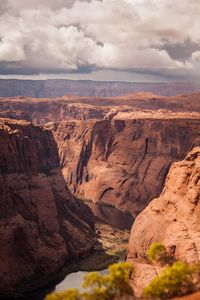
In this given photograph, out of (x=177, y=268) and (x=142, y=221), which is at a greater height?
(x=177, y=268)

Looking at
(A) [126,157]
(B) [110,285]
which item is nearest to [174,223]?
(B) [110,285]

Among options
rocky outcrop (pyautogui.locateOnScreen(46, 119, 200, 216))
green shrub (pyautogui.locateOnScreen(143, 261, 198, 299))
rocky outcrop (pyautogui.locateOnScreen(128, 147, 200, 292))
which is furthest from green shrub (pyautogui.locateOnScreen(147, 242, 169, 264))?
rocky outcrop (pyautogui.locateOnScreen(46, 119, 200, 216))

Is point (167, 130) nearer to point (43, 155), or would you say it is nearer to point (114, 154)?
point (114, 154)

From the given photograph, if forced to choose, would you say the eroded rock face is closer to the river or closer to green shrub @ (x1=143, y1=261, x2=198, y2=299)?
the river

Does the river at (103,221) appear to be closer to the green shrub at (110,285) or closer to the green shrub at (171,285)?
the green shrub at (110,285)

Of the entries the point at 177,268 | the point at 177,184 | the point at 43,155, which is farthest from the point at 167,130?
the point at 177,268

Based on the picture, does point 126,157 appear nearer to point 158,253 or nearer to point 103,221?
point 103,221
